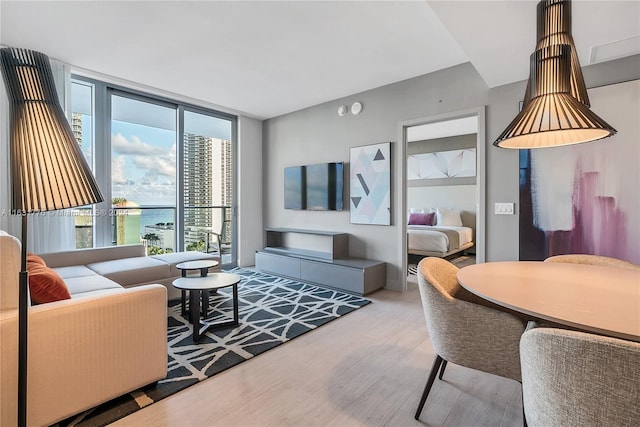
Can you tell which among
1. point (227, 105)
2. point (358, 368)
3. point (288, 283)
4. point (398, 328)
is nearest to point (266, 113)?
point (227, 105)

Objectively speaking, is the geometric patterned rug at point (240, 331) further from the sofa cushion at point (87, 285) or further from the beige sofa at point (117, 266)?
the sofa cushion at point (87, 285)

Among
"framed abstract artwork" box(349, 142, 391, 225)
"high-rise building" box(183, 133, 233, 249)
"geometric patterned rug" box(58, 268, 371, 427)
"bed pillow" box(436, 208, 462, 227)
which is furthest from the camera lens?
"bed pillow" box(436, 208, 462, 227)

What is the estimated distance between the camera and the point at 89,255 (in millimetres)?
3402

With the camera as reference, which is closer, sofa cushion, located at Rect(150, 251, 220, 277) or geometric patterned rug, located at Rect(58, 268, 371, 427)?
geometric patterned rug, located at Rect(58, 268, 371, 427)

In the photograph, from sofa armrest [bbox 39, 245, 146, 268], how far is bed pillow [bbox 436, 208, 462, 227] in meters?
5.71

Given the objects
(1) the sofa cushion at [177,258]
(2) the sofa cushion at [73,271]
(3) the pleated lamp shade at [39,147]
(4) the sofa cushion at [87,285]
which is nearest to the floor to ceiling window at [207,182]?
(1) the sofa cushion at [177,258]

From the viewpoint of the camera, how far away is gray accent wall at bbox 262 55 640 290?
10.1 ft

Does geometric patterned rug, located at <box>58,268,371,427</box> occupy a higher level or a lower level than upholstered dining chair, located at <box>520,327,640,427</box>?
lower

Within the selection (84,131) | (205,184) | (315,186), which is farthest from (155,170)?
(315,186)

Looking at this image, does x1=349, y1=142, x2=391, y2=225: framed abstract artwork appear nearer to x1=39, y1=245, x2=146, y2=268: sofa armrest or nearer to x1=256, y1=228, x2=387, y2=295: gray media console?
x1=256, y1=228, x2=387, y2=295: gray media console

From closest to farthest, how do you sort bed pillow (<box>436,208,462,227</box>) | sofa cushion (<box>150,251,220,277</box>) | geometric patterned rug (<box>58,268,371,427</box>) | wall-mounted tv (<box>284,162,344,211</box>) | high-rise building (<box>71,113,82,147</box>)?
geometric patterned rug (<box>58,268,371,427</box>) → sofa cushion (<box>150,251,220,277</box>) → high-rise building (<box>71,113,82,147</box>) → wall-mounted tv (<box>284,162,344,211</box>) → bed pillow (<box>436,208,462,227</box>)

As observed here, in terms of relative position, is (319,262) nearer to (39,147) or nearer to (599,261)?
(599,261)

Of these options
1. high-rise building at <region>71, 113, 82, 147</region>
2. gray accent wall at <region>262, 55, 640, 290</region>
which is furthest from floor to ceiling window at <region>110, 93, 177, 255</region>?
gray accent wall at <region>262, 55, 640, 290</region>

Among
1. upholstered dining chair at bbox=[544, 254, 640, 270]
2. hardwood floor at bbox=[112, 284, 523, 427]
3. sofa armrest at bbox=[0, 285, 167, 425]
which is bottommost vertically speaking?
hardwood floor at bbox=[112, 284, 523, 427]
